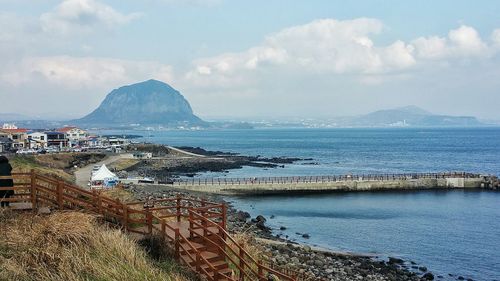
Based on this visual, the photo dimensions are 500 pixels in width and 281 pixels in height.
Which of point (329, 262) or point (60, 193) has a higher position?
point (60, 193)

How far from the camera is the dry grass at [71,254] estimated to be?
393 inches

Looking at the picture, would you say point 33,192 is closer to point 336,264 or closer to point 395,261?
point 336,264

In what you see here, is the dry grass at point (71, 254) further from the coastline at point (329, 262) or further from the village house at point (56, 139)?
the village house at point (56, 139)

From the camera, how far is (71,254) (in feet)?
35.0

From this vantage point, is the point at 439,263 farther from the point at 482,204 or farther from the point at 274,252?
the point at 482,204

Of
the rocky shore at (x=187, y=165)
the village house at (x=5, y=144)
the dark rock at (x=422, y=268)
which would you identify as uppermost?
the village house at (x=5, y=144)

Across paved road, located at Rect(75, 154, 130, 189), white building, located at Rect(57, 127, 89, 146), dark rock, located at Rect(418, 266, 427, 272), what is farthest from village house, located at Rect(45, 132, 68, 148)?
dark rock, located at Rect(418, 266, 427, 272)

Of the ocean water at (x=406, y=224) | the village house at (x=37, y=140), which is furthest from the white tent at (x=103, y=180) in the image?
the village house at (x=37, y=140)

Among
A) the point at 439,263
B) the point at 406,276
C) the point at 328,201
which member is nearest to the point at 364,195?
the point at 328,201

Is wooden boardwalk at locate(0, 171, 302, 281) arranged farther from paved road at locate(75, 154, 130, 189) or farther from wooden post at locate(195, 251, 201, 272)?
paved road at locate(75, 154, 130, 189)

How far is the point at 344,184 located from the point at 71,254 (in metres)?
51.8

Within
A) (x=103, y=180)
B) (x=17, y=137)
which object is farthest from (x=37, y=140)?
(x=103, y=180)

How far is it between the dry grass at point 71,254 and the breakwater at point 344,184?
43793mm

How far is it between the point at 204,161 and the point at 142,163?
1541 centimetres
